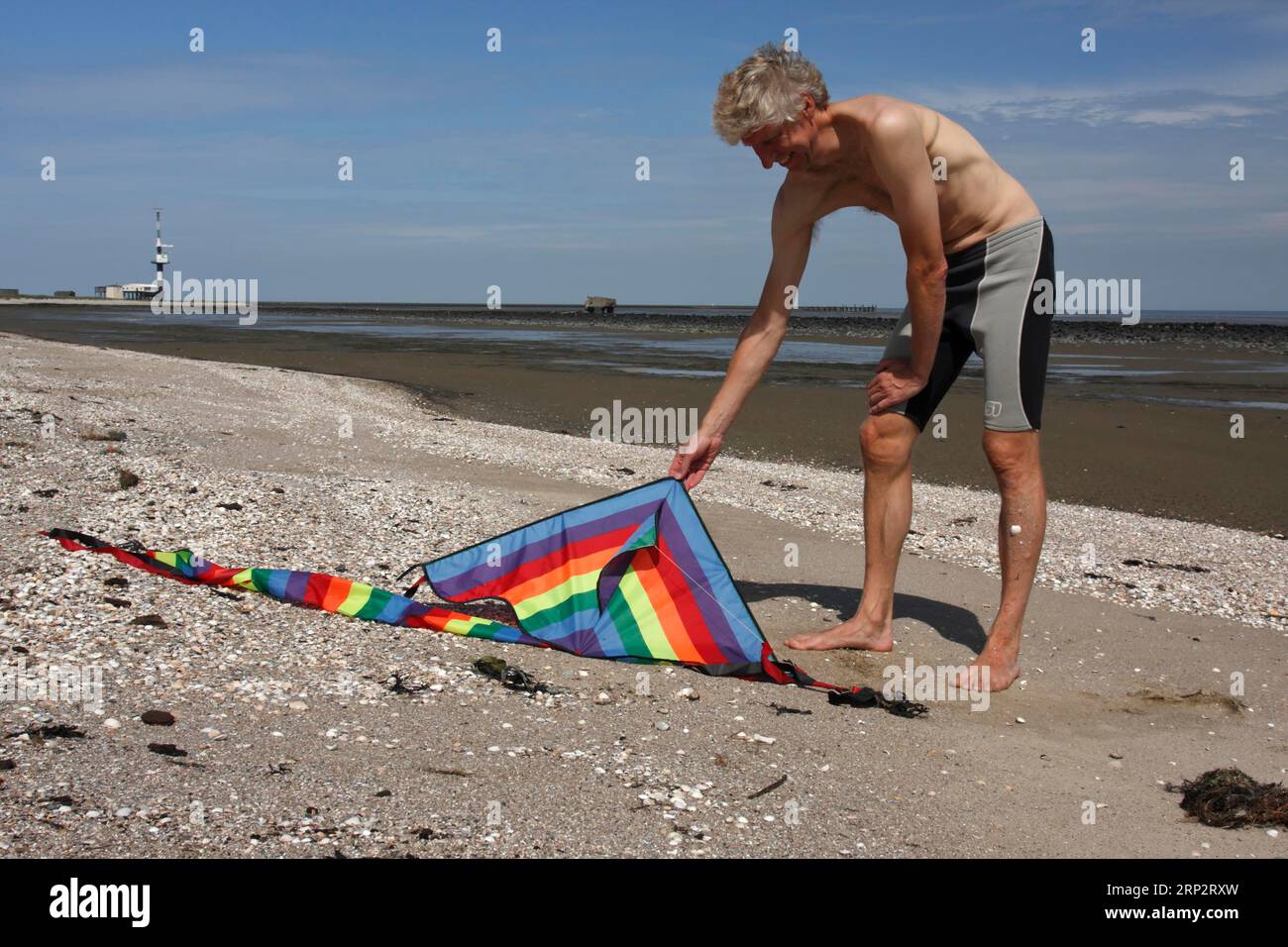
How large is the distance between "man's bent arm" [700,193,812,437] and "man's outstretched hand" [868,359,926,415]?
492mm

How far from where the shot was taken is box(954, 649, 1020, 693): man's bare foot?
16.0 feet

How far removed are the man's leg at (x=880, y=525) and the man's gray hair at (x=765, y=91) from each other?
1374 millimetres

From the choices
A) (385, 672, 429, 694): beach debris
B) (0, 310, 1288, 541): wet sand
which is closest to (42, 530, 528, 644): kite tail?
(385, 672, 429, 694): beach debris

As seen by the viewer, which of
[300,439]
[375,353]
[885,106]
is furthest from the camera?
[375,353]

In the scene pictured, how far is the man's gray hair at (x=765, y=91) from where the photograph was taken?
457cm

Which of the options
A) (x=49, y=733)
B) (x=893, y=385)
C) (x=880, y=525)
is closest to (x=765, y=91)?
(x=893, y=385)

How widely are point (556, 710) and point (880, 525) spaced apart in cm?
182

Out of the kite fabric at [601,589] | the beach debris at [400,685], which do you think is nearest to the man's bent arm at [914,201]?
the kite fabric at [601,589]

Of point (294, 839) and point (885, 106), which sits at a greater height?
point (885, 106)

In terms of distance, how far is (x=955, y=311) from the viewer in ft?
16.3
